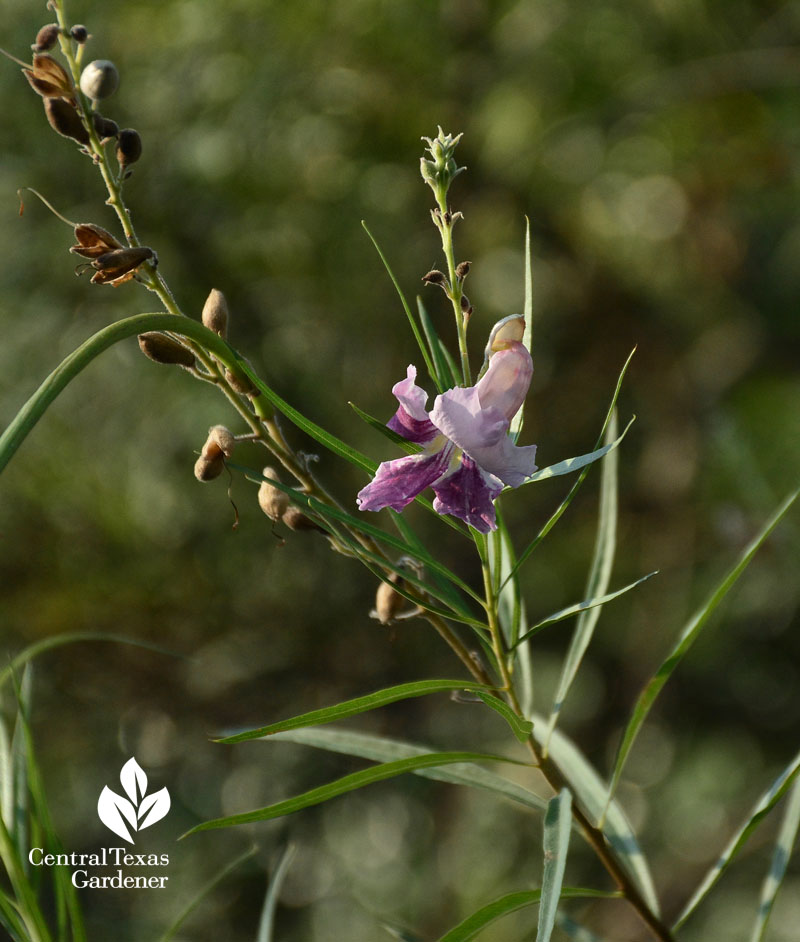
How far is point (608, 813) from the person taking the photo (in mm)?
662

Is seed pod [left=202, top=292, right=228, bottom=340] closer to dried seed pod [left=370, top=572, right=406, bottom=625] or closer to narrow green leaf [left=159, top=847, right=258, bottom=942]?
dried seed pod [left=370, top=572, right=406, bottom=625]

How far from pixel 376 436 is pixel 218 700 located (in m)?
0.60

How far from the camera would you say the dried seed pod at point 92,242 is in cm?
44

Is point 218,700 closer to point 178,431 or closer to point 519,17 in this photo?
point 178,431

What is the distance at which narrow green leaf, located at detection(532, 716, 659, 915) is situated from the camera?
0.61m

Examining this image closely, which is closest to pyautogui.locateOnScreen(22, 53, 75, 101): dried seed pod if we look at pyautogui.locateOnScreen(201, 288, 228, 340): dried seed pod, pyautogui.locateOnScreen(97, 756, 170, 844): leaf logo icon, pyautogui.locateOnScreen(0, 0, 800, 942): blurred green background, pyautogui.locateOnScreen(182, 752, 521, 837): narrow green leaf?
pyautogui.locateOnScreen(201, 288, 228, 340): dried seed pod

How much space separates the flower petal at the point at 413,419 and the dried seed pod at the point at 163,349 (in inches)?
4.2

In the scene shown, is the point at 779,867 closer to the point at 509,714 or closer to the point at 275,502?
the point at 509,714

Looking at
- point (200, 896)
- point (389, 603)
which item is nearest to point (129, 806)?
point (200, 896)

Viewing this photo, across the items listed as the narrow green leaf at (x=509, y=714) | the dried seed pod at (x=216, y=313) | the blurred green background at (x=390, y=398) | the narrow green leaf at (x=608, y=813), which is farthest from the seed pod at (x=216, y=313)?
the blurred green background at (x=390, y=398)

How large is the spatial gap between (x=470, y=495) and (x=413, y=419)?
0.19 feet

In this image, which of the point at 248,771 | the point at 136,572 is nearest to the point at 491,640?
the point at 136,572

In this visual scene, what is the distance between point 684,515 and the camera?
2.09 metres

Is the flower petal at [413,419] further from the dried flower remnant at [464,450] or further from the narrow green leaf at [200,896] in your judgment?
the narrow green leaf at [200,896]
